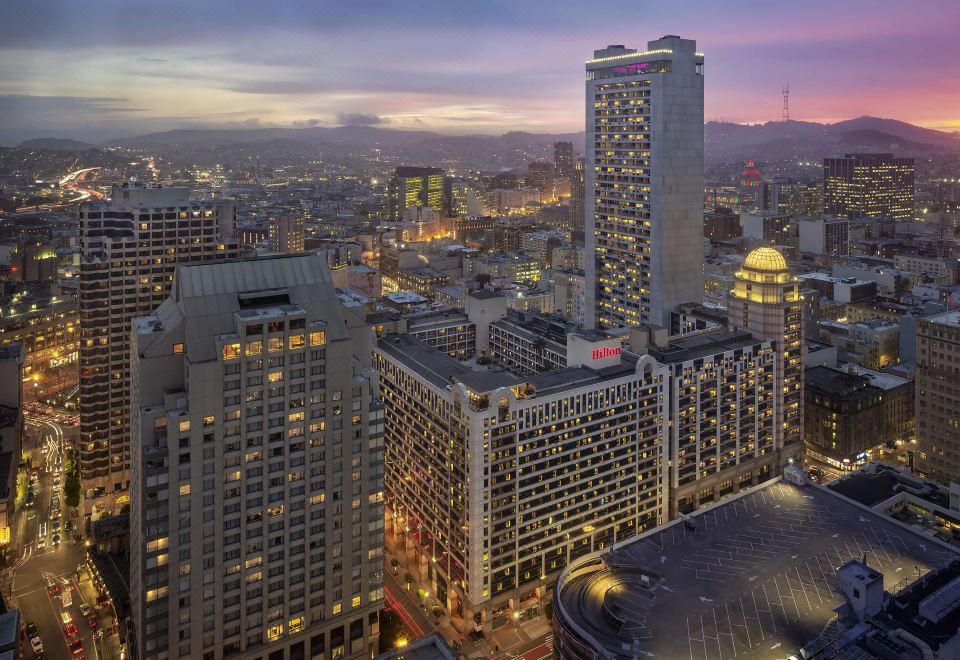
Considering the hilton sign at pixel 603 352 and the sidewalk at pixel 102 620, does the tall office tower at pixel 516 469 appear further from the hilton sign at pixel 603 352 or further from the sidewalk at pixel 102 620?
the sidewalk at pixel 102 620

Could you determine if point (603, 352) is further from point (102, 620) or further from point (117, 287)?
point (117, 287)

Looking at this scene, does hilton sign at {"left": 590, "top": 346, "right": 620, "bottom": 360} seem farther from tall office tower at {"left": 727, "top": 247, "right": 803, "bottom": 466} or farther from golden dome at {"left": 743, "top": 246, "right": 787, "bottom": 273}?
golden dome at {"left": 743, "top": 246, "right": 787, "bottom": 273}

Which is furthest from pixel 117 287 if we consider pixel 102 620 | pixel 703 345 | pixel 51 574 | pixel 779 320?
pixel 779 320

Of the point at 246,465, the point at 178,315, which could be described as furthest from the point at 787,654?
the point at 178,315

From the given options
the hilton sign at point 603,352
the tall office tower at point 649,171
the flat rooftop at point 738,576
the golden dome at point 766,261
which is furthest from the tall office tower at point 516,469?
the tall office tower at point 649,171

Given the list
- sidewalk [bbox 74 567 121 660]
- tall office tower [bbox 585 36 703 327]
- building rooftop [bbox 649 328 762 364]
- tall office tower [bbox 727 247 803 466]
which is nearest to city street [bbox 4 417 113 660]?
sidewalk [bbox 74 567 121 660]

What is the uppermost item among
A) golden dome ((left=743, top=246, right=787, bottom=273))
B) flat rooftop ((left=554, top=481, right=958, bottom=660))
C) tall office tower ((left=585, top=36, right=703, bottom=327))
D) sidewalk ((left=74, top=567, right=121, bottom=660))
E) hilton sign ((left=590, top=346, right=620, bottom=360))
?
tall office tower ((left=585, top=36, right=703, bottom=327))

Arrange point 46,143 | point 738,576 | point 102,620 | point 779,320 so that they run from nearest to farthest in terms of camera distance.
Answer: point 738,576
point 102,620
point 779,320
point 46,143
